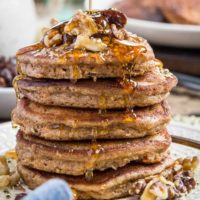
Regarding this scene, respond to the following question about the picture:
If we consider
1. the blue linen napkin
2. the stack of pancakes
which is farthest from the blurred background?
the blue linen napkin

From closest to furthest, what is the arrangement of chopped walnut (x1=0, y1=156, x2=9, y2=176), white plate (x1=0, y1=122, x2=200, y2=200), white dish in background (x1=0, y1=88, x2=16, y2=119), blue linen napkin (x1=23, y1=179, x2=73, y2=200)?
blue linen napkin (x1=23, y1=179, x2=73, y2=200) < chopped walnut (x1=0, y1=156, x2=9, y2=176) < white plate (x1=0, y1=122, x2=200, y2=200) < white dish in background (x1=0, y1=88, x2=16, y2=119)

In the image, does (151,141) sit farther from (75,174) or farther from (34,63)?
(34,63)

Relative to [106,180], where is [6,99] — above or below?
below

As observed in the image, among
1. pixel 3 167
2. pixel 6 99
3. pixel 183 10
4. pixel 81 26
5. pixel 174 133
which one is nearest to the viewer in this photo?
pixel 81 26

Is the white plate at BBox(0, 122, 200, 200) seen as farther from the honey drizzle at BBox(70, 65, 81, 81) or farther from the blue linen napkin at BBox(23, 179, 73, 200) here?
the blue linen napkin at BBox(23, 179, 73, 200)

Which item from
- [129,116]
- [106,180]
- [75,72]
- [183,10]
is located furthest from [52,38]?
[183,10]

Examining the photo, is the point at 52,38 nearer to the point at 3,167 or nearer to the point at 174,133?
the point at 3,167
